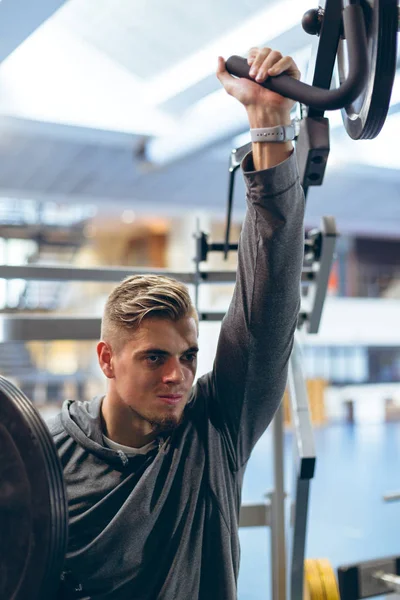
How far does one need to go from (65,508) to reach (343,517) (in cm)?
435

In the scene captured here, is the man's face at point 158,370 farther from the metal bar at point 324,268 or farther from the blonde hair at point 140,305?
the metal bar at point 324,268

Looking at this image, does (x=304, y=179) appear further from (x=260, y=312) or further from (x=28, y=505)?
(x=28, y=505)

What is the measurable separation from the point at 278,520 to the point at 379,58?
6.99 feet

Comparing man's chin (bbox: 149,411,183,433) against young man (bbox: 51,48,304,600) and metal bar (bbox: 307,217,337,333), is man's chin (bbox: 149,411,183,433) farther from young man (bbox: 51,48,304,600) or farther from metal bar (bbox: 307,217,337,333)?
metal bar (bbox: 307,217,337,333)

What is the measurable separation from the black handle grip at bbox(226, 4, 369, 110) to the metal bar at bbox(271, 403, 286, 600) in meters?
1.81

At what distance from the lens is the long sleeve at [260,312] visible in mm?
1143

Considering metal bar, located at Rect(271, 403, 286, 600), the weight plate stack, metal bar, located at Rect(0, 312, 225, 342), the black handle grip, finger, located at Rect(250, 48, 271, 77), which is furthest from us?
metal bar, located at Rect(271, 403, 286, 600)

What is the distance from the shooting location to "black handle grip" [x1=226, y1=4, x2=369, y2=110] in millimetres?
938

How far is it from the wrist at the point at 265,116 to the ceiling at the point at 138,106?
1.67m

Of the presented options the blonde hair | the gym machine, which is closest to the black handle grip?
the gym machine

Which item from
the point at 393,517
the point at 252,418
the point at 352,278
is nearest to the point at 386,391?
the point at 352,278

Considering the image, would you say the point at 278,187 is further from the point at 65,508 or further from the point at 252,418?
the point at 65,508

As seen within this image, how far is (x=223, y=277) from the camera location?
8.12 ft

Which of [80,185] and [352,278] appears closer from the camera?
[80,185]
